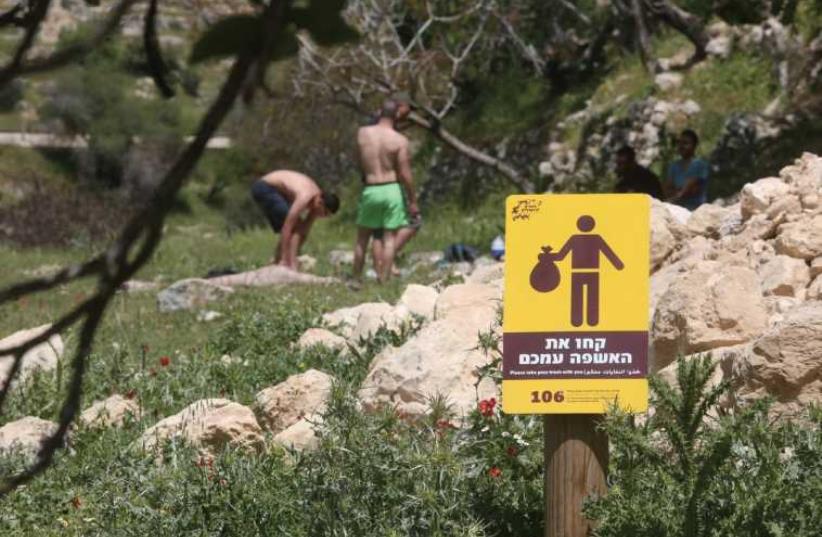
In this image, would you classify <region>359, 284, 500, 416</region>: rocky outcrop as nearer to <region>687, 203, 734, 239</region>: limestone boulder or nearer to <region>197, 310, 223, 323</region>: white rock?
<region>687, 203, 734, 239</region>: limestone boulder

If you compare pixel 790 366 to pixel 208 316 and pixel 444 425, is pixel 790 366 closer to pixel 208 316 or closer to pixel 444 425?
pixel 444 425

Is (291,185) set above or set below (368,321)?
above

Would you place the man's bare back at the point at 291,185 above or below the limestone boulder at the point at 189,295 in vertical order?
above

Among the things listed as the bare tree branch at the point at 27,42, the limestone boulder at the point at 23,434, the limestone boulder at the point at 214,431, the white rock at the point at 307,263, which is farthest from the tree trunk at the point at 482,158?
the bare tree branch at the point at 27,42

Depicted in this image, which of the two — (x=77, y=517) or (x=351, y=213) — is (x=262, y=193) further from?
(x=77, y=517)

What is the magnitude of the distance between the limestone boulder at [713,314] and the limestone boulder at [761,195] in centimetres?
128

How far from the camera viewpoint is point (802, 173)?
8.18 meters

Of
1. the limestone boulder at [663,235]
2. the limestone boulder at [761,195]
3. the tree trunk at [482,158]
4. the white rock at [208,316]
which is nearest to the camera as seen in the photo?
the limestone boulder at [761,195]

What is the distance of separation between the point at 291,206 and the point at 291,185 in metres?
0.24

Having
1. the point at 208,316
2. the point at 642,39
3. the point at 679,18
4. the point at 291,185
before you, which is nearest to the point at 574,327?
the point at 208,316

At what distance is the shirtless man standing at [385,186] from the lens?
13.0 metres

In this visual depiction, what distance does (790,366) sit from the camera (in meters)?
5.84

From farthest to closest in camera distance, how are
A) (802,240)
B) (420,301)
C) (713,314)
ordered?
(420,301), (802,240), (713,314)

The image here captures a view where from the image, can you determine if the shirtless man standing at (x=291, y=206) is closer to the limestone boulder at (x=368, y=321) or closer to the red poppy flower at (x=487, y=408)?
the limestone boulder at (x=368, y=321)
